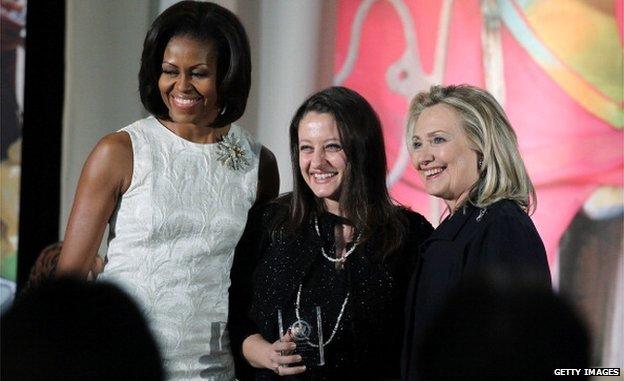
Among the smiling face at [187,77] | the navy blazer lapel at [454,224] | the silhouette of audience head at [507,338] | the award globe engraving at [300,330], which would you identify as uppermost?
the smiling face at [187,77]

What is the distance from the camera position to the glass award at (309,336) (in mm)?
2484

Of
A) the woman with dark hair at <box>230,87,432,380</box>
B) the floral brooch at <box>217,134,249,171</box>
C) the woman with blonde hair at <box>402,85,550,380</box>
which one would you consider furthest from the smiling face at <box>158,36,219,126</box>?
the woman with blonde hair at <box>402,85,550,380</box>

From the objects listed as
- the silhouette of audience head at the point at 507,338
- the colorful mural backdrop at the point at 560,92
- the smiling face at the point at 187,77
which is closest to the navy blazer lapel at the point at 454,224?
the smiling face at the point at 187,77

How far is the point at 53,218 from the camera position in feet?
13.7

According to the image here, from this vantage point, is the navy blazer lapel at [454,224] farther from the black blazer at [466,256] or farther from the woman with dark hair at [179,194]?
the woman with dark hair at [179,194]

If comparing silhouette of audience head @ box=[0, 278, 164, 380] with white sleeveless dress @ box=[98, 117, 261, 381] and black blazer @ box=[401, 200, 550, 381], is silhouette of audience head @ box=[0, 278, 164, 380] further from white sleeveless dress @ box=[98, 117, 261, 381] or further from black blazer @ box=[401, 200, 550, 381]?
white sleeveless dress @ box=[98, 117, 261, 381]

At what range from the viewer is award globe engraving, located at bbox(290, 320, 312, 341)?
2.47m

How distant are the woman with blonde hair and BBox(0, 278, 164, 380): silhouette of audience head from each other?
123cm

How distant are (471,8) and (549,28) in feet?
1.03

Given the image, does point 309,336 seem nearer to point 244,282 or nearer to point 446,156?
point 244,282

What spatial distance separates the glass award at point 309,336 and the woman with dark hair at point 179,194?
0.75 feet

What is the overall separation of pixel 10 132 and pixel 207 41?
1.63m

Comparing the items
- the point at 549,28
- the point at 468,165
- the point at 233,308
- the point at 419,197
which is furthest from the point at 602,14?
the point at 233,308

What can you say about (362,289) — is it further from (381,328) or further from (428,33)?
(428,33)
